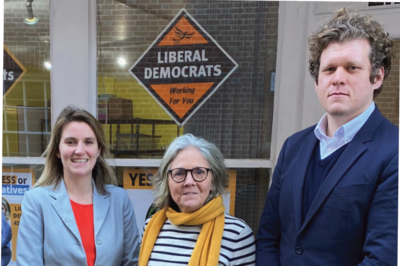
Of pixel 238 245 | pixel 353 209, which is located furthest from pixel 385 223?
pixel 238 245

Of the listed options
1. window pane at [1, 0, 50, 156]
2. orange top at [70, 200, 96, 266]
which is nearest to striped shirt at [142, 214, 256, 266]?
orange top at [70, 200, 96, 266]

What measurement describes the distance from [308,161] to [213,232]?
603mm

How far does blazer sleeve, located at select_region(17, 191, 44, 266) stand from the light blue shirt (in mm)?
1549

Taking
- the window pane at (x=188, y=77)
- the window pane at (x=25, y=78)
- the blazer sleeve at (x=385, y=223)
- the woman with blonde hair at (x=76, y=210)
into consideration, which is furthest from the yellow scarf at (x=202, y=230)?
the window pane at (x=25, y=78)

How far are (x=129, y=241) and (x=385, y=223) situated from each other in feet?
4.63

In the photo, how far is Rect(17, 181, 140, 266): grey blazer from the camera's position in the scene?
5.80 feet

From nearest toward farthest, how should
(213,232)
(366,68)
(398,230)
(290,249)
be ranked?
(398,230), (366,68), (290,249), (213,232)

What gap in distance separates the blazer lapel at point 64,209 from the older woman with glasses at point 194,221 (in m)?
0.41

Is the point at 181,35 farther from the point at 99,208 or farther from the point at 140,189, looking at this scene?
the point at 99,208

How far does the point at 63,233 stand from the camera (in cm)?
179

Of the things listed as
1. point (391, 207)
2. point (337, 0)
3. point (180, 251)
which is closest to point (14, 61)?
point (180, 251)

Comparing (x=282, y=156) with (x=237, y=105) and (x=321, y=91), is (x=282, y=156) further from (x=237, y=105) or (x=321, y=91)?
(x=237, y=105)

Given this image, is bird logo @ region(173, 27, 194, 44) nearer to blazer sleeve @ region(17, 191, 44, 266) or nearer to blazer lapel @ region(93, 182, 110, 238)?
blazer lapel @ region(93, 182, 110, 238)

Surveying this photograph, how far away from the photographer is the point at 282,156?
1611 millimetres
